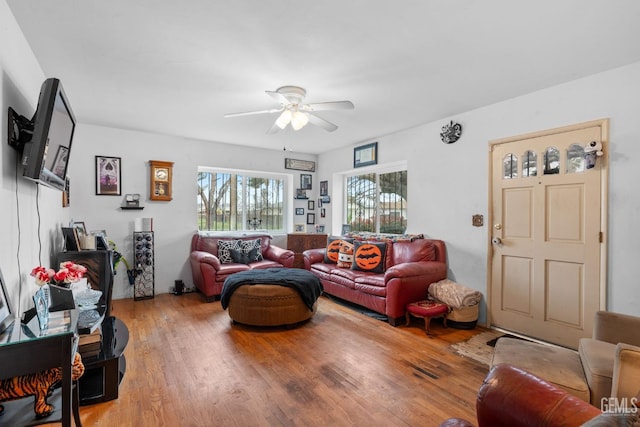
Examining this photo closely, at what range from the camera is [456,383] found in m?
2.17

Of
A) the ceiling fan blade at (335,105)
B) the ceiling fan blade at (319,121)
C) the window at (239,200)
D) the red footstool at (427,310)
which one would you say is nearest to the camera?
the ceiling fan blade at (335,105)

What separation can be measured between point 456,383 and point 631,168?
7.07ft

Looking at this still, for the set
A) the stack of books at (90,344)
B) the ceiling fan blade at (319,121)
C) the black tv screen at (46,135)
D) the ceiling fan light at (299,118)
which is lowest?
the stack of books at (90,344)

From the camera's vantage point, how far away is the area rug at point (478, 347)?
259 centimetres

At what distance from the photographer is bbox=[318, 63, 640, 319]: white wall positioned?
241 centimetres

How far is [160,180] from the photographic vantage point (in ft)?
14.7

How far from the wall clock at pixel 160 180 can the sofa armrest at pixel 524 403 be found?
452 cm

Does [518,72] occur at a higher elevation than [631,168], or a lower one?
higher

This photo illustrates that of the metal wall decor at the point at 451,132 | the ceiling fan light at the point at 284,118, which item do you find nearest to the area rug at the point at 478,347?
the metal wall decor at the point at 451,132

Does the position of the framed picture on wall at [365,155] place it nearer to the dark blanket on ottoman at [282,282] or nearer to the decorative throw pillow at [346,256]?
the decorative throw pillow at [346,256]

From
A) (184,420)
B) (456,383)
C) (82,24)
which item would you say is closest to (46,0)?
(82,24)

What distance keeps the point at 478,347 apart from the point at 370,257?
1.58 metres

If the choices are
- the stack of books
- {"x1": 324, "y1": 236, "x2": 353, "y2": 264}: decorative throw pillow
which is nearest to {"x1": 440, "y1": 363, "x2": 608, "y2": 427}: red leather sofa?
the stack of books

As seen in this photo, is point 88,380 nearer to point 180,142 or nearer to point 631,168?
point 180,142
